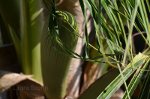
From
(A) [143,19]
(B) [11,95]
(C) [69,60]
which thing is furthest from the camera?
(B) [11,95]

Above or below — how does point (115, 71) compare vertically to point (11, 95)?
above

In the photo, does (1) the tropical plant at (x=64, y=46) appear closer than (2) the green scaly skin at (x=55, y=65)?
Yes

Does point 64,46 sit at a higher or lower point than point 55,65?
higher

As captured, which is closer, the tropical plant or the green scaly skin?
the tropical plant

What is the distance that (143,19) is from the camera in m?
0.41

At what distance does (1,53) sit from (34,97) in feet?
0.86

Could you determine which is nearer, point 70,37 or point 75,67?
point 70,37

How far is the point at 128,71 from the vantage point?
0.43 metres

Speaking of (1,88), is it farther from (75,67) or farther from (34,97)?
(75,67)

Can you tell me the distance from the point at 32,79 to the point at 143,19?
2.16 feet

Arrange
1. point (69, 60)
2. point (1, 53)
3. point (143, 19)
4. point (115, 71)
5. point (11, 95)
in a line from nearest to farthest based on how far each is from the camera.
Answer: point (143, 19), point (115, 71), point (69, 60), point (1, 53), point (11, 95)

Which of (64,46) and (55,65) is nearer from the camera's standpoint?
(64,46)

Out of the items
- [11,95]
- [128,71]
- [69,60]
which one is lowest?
[11,95]

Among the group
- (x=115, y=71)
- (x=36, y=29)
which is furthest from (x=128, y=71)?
(x=36, y=29)
